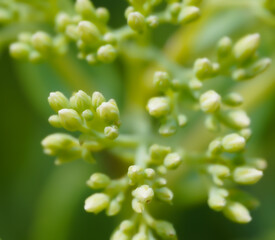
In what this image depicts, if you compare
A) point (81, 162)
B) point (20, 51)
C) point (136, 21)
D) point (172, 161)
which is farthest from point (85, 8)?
point (81, 162)

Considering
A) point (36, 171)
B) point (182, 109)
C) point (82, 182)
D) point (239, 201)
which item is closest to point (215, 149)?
point (239, 201)

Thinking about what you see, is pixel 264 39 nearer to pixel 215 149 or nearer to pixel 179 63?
pixel 179 63

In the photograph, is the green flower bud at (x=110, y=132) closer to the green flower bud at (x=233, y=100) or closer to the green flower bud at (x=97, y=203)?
the green flower bud at (x=97, y=203)

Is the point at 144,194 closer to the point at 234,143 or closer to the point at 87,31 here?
the point at 234,143

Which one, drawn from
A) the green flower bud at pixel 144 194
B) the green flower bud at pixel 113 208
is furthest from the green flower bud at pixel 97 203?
the green flower bud at pixel 144 194

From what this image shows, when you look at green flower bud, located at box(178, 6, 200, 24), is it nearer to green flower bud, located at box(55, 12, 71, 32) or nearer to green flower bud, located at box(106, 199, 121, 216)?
green flower bud, located at box(55, 12, 71, 32)
